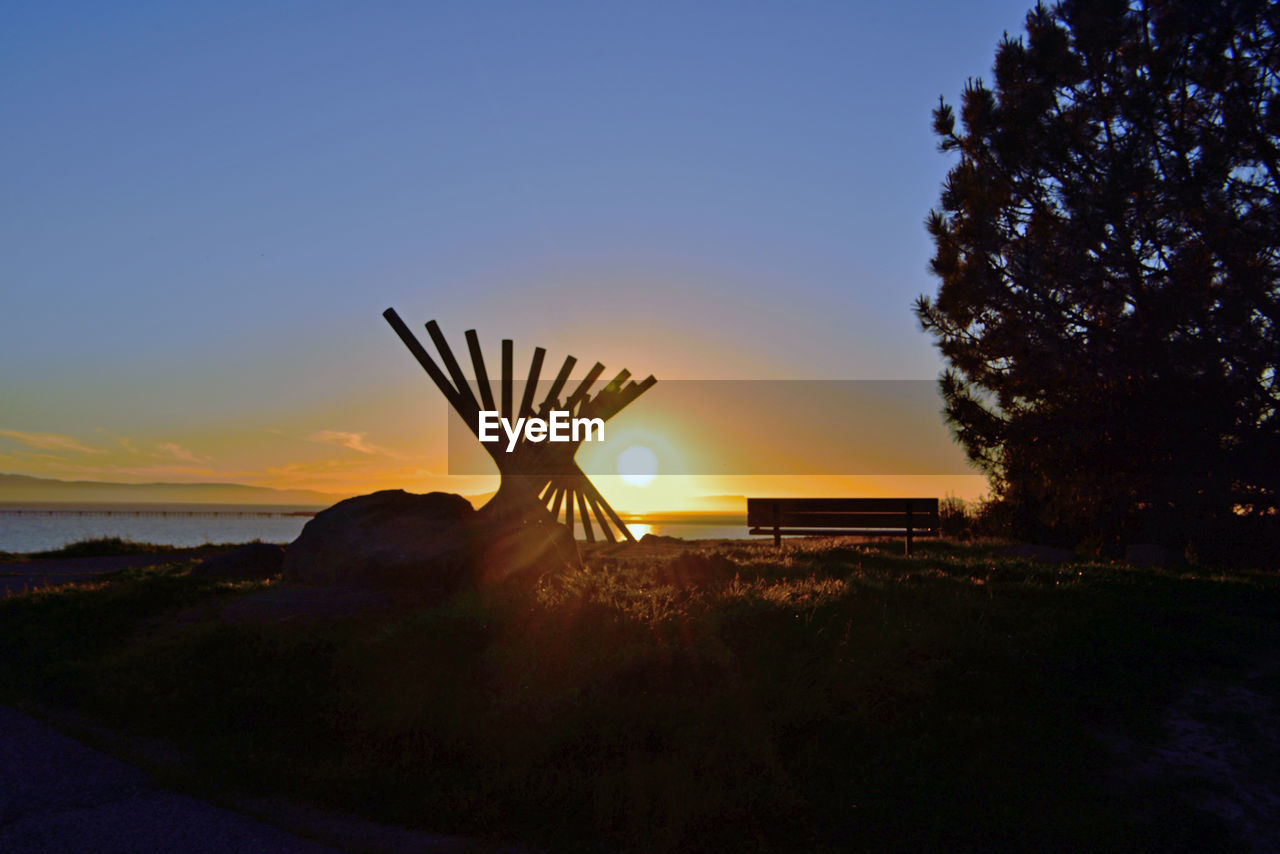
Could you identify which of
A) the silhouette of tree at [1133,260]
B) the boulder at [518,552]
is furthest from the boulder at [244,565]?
the silhouette of tree at [1133,260]

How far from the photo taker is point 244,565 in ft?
45.7

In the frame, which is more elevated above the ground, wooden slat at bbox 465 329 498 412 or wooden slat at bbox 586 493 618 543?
wooden slat at bbox 465 329 498 412

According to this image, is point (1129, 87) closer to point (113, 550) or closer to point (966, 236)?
point (966, 236)

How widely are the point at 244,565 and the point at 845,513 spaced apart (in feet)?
34.5

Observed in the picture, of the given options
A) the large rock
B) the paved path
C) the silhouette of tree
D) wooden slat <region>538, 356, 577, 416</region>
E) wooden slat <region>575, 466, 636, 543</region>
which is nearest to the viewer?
the paved path

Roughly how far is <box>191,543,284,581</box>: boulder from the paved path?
23.4ft

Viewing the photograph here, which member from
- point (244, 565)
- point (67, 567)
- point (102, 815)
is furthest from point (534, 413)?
point (102, 815)

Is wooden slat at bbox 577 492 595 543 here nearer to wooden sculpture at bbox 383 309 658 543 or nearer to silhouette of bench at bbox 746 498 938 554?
wooden sculpture at bbox 383 309 658 543

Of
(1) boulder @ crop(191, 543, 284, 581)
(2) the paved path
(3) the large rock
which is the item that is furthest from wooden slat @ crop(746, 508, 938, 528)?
(2) the paved path

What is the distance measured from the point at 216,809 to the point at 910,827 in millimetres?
4306

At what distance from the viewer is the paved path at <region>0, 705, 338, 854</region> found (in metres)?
4.80

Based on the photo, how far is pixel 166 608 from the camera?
985 cm

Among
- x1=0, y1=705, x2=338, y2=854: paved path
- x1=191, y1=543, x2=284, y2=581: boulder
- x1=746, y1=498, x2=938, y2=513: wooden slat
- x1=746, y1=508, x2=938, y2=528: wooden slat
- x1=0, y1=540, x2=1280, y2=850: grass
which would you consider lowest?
x1=0, y1=705, x2=338, y2=854: paved path

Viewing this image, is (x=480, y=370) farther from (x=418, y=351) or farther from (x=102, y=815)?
(x=102, y=815)
